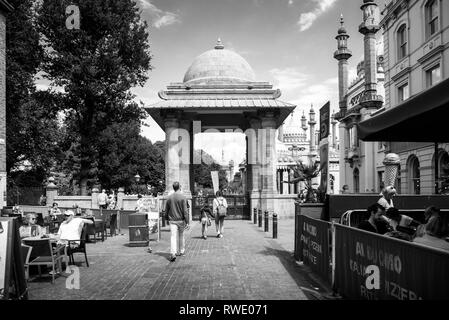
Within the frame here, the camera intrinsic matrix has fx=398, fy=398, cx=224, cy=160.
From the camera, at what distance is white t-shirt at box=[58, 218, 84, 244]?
344 inches

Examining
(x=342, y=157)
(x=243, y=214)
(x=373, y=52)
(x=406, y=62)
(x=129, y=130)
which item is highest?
(x=373, y=52)

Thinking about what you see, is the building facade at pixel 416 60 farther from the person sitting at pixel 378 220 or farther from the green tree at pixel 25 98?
the green tree at pixel 25 98

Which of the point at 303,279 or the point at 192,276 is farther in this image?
the point at 192,276

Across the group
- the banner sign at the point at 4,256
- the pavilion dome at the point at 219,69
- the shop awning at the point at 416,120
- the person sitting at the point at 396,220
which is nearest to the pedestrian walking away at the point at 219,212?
the person sitting at the point at 396,220

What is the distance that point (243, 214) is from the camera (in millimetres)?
24734

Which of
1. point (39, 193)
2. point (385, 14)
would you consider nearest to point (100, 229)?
point (39, 193)

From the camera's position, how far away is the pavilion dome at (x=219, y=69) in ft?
91.8

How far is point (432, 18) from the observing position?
79.0ft

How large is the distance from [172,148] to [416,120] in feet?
65.8

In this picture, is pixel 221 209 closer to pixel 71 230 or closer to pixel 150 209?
pixel 150 209

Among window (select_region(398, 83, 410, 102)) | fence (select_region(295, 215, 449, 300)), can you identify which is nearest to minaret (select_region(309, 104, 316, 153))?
window (select_region(398, 83, 410, 102))

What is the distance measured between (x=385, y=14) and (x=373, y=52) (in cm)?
625

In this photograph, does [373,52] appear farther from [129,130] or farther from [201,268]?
[201,268]

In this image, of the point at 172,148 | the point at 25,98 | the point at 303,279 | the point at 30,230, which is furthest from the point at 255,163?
the point at 303,279
